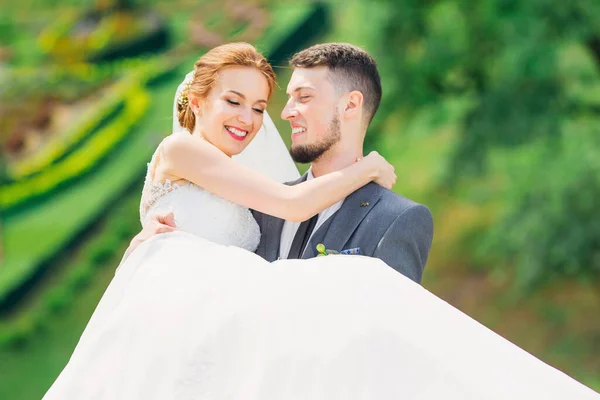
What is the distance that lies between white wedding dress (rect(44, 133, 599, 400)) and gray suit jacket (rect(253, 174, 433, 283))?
0.36 m

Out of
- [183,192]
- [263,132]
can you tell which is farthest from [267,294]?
[263,132]

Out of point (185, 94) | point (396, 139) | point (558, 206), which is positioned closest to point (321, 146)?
point (185, 94)

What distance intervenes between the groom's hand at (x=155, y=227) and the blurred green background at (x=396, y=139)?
5517 mm

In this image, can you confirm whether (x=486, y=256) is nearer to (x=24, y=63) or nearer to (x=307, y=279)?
(x=24, y=63)

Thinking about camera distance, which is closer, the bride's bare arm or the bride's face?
the bride's bare arm

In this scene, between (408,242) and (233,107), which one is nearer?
(408,242)

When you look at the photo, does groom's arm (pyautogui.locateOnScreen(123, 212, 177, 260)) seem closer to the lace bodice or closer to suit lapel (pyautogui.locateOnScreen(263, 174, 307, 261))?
the lace bodice

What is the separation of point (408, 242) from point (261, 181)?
20.4 inches

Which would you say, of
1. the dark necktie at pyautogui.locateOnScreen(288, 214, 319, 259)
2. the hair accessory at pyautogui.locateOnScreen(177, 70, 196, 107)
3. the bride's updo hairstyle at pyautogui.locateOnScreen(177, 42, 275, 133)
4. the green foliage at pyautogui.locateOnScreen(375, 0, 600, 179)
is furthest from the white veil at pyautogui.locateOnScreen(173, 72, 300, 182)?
the green foliage at pyautogui.locateOnScreen(375, 0, 600, 179)

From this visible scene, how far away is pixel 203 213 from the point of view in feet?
9.98

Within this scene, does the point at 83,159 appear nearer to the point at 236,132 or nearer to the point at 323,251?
the point at 236,132

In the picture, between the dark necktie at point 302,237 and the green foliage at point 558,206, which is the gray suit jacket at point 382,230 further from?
A: the green foliage at point 558,206

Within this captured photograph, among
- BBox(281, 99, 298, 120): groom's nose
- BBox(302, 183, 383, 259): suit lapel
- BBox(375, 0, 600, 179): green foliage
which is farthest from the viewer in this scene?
BBox(375, 0, 600, 179): green foliage

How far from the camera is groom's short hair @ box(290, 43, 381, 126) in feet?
10.2
